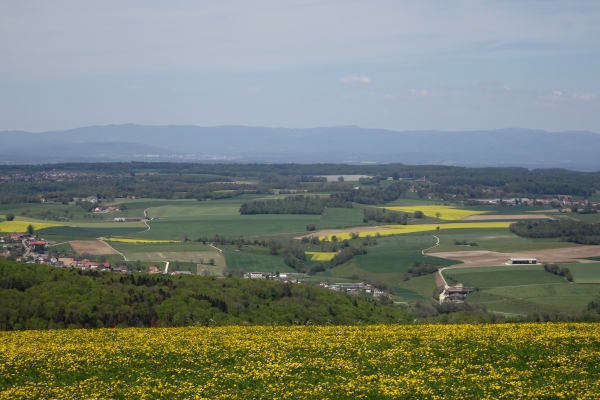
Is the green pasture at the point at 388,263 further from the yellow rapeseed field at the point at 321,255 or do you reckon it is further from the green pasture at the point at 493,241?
→ the yellow rapeseed field at the point at 321,255

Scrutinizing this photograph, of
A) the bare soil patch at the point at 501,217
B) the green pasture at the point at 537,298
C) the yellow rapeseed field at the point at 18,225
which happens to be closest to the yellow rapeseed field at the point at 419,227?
the bare soil patch at the point at 501,217

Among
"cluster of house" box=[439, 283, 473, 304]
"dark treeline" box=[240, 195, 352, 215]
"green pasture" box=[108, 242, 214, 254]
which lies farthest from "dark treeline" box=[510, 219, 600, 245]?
"green pasture" box=[108, 242, 214, 254]

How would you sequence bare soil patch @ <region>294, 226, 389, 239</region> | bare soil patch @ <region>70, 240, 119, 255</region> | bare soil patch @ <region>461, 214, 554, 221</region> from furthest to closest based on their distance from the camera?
bare soil patch @ <region>461, 214, 554, 221</region> < bare soil patch @ <region>294, 226, 389, 239</region> < bare soil patch @ <region>70, 240, 119, 255</region>

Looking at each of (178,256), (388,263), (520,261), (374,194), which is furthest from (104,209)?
(520,261)

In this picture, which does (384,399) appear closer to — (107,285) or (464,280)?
(107,285)

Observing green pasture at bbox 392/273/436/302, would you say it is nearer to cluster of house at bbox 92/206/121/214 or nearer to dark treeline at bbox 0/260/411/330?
dark treeline at bbox 0/260/411/330

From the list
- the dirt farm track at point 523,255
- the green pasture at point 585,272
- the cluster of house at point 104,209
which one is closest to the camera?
the green pasture at point 585,272
